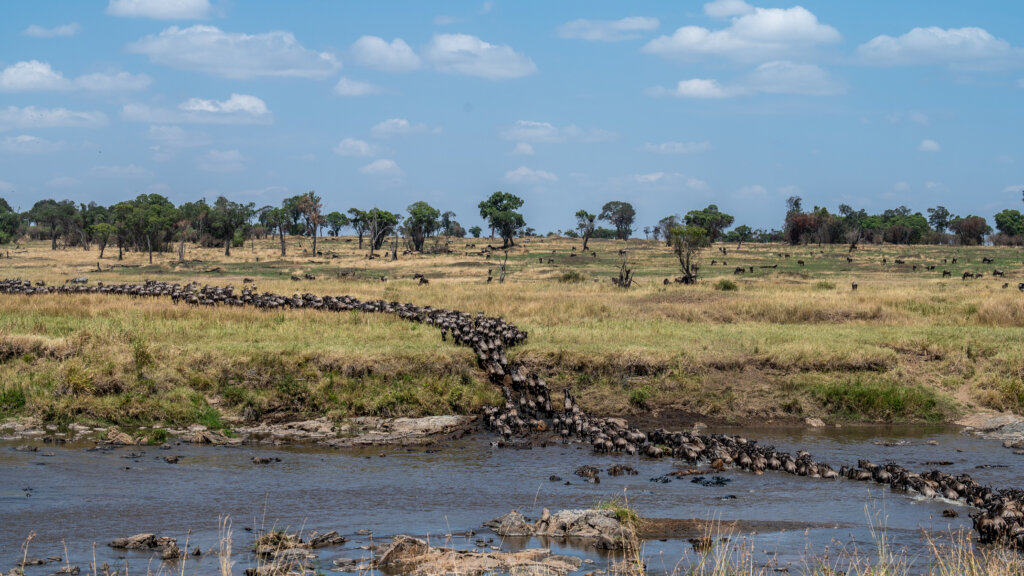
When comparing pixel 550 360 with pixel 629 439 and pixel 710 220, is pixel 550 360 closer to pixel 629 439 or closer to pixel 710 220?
pixel 629 439

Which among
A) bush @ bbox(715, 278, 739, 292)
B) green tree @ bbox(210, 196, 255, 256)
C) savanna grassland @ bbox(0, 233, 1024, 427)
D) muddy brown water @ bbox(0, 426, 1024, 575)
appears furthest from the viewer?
green tree @ bbox(210, 196, 255, 256)

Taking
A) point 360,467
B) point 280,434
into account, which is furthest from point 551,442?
point 280,434

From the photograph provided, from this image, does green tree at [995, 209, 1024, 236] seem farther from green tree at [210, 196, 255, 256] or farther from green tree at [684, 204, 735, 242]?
green tree at [210, 196, 255, 256]

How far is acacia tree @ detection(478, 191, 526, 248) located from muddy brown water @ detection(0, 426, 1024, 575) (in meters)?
79.0

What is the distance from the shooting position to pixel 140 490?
14.1m

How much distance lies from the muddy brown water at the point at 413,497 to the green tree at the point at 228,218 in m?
72.0

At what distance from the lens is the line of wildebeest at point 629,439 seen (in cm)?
1337

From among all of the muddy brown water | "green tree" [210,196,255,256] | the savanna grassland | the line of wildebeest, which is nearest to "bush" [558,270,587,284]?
the savanna grassland

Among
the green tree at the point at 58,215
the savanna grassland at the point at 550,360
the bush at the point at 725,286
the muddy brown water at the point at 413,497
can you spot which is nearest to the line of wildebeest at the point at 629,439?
the muddy brown water at the point at 413,497

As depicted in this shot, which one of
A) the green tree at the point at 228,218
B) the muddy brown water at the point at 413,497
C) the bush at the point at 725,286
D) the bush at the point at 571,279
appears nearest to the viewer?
the muddy brown water at the point at 413,497

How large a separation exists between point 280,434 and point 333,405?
66.1 inches

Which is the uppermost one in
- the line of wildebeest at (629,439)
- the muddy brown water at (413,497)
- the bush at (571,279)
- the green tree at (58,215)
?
the green tree at (58,215)

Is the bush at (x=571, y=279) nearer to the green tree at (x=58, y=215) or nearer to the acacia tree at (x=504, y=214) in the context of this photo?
the acacia tree at (x=504, y=214)

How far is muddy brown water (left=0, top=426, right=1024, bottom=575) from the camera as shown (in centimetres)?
1160
